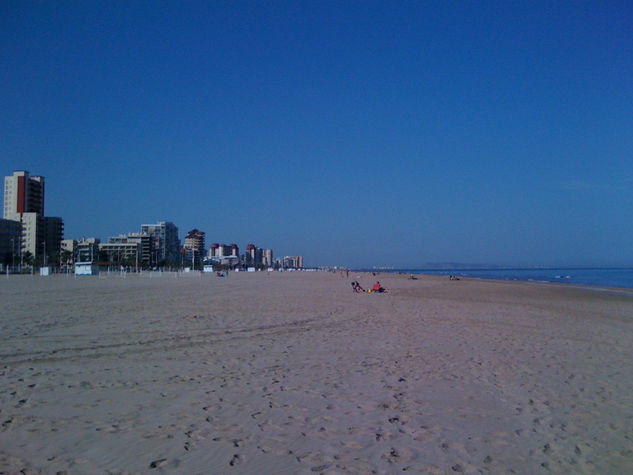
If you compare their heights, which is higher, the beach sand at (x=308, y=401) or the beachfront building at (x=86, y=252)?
the beachfront building at (x=86, y=252)

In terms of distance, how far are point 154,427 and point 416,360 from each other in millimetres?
4370

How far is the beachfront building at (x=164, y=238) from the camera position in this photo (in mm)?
171700

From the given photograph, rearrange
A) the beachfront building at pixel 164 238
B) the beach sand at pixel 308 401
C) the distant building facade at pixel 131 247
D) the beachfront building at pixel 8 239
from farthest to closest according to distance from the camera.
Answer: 1. the beachfront building at pixel 164 238
2. the distant building facade at pixel 131 247
3. the beachfront building at pixel 8 239
4. the beach sand at pixel 308 401

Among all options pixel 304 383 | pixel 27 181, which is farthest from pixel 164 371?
pixel 27 181

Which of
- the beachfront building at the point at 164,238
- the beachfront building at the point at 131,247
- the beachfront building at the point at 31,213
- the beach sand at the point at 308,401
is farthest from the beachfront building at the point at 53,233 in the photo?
the beach sand at the point at 308,401

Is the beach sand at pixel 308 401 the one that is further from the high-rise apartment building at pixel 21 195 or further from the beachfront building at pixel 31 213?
the high-rise apartment building at pixel 21 195

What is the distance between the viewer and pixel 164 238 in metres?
183

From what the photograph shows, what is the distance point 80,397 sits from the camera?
16.4 feet

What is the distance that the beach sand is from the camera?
3607 millimetres

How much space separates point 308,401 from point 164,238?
7368 inches

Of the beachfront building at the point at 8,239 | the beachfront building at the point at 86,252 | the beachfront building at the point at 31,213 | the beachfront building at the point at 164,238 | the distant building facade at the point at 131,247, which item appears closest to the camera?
the beachfront building at the point at 8,239

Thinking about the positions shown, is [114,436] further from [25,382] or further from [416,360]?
[416,360]

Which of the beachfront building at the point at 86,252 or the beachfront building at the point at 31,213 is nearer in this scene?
the beachfront building at the point at 31,213

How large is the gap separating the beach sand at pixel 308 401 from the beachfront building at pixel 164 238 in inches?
6536
